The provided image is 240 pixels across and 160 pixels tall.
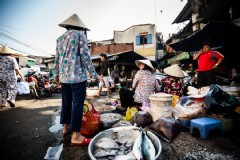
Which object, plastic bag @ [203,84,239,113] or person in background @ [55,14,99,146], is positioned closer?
person in background @ [55,14,99,146]

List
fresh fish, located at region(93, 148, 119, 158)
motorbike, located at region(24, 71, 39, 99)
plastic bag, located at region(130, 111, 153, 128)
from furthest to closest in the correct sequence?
motorbike, located at region(24, 71, 39, 99), plastic bag, located at region(130, 111, 153, 128), fresh fish, located at region(93, 148, 119, 158)

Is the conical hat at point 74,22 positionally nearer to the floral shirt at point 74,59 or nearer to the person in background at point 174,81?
the floral shirt at point 74,59

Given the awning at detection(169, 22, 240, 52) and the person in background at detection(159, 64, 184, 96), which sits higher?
the awning at detection(169, 22, 240, 52)

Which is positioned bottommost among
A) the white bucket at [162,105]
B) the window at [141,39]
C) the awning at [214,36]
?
the white bucket at [162,105]

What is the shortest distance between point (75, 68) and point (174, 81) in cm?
334

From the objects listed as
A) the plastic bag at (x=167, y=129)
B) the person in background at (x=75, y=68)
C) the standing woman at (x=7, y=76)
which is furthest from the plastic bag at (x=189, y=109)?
the standing woman at (x=7, y=76)

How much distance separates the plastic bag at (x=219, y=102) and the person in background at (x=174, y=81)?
157 cm

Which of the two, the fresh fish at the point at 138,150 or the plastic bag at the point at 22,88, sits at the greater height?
the plastic bag at the point at 22,88

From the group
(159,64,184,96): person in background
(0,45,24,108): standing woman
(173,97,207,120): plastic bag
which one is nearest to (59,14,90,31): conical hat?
(173,97,207,120): plastic bag

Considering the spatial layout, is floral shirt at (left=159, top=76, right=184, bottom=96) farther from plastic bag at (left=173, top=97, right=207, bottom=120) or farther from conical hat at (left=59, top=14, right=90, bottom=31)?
conical hat at (left=59, top=14, right=90, bottom=31)

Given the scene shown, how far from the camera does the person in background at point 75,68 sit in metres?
2.23

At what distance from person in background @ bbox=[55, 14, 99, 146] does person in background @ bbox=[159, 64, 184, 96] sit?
9.07ft

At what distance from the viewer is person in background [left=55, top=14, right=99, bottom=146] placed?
2.23m

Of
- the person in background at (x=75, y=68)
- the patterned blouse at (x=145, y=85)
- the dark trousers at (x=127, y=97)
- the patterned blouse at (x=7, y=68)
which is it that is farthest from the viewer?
the patterned blouse at (x=7, y=68)
